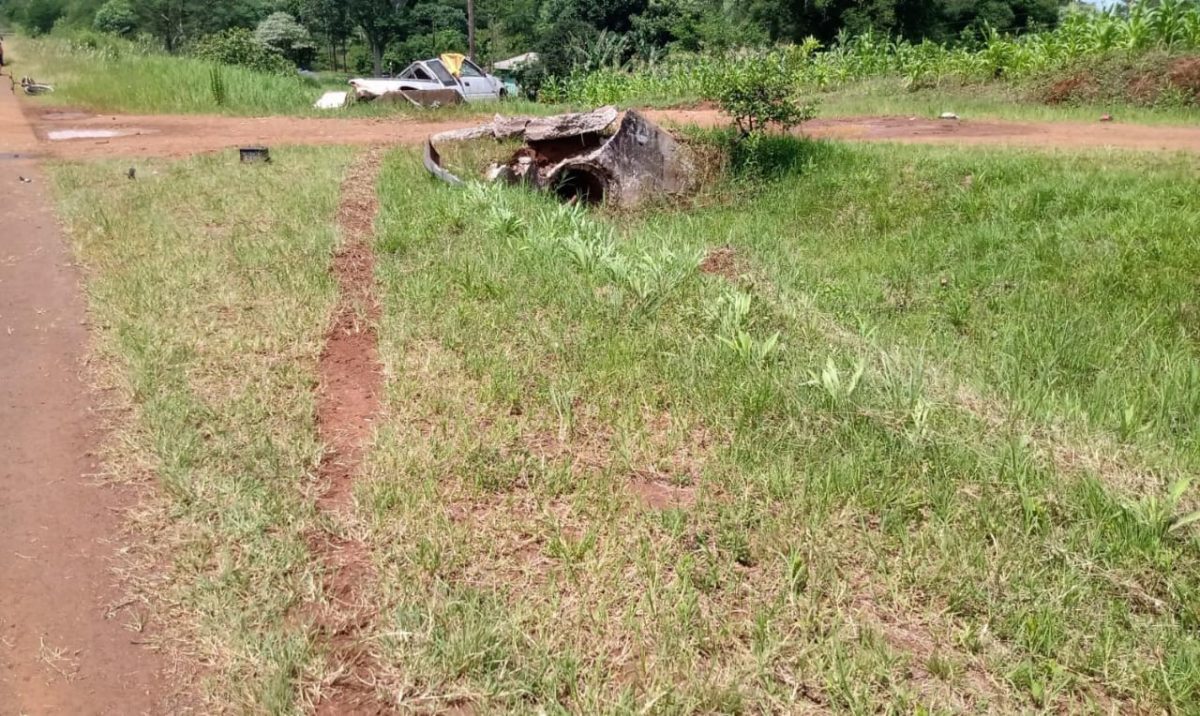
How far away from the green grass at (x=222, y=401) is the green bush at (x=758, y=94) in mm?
4605

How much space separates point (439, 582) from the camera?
7.96ft

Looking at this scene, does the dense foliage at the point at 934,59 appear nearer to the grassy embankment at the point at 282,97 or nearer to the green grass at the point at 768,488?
the grassy embankment at the point at 282,97

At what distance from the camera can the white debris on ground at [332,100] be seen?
15914 mm

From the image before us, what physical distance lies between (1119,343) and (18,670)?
527 centimetres

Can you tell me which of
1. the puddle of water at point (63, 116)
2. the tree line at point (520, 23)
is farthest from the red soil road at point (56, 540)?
the tree line at point (520, 23)

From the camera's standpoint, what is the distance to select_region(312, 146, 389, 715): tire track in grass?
2.15m

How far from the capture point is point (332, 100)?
16.7 meters

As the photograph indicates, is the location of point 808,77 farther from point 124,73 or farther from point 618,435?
point 618,435

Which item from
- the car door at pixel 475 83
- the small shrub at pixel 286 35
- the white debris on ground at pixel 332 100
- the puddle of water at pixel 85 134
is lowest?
the small shrub at pixel 286 35

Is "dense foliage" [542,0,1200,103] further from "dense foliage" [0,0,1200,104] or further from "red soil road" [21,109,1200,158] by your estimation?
"red soil road" [21,109,1200,158]

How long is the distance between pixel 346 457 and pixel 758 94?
7.58 meters

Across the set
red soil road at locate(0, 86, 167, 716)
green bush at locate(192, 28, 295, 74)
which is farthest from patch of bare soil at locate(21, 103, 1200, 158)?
green bush at locate(192, 28, 295, 74)

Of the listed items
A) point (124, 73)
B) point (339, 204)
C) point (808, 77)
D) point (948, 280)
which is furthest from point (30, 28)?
point (948, 280)

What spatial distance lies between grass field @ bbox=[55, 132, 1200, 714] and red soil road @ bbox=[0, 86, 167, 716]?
0.16 m
